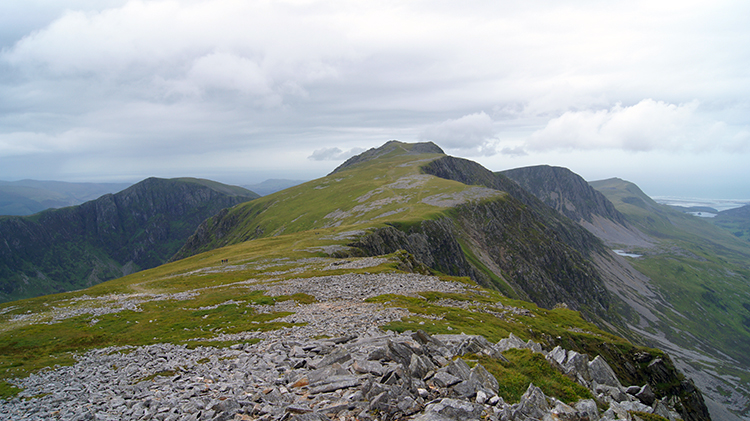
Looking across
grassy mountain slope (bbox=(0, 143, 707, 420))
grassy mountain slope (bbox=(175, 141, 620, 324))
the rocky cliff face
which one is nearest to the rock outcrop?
grassy mountain slope (bbox=(0, 143, 707, 420))

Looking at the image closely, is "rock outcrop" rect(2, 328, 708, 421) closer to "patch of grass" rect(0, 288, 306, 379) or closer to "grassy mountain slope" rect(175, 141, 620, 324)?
"patch of grass" rect(0, 288, 306, 379)

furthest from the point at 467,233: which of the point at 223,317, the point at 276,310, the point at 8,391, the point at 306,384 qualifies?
the point at 8,391

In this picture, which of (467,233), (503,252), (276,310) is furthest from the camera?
(503,252)

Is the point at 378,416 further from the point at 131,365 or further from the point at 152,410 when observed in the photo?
the point at 131,365

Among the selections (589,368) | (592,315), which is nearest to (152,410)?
(589,368)

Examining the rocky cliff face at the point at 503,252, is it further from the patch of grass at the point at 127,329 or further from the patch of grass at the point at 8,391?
the patch of grass at the point at 8,391

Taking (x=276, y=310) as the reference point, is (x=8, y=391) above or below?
above

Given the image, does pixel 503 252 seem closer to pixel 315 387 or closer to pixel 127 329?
pixel 127 329

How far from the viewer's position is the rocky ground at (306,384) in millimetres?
13977

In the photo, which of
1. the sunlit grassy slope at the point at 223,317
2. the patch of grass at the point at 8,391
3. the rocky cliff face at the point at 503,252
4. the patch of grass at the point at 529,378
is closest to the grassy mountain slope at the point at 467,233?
the rocky cliff face at the point at 503,252

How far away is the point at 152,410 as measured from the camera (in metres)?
15.2

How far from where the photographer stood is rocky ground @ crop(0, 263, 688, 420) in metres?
14.0

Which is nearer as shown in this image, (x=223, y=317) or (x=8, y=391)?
(x=8, y=391)

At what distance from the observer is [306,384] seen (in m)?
16.6
